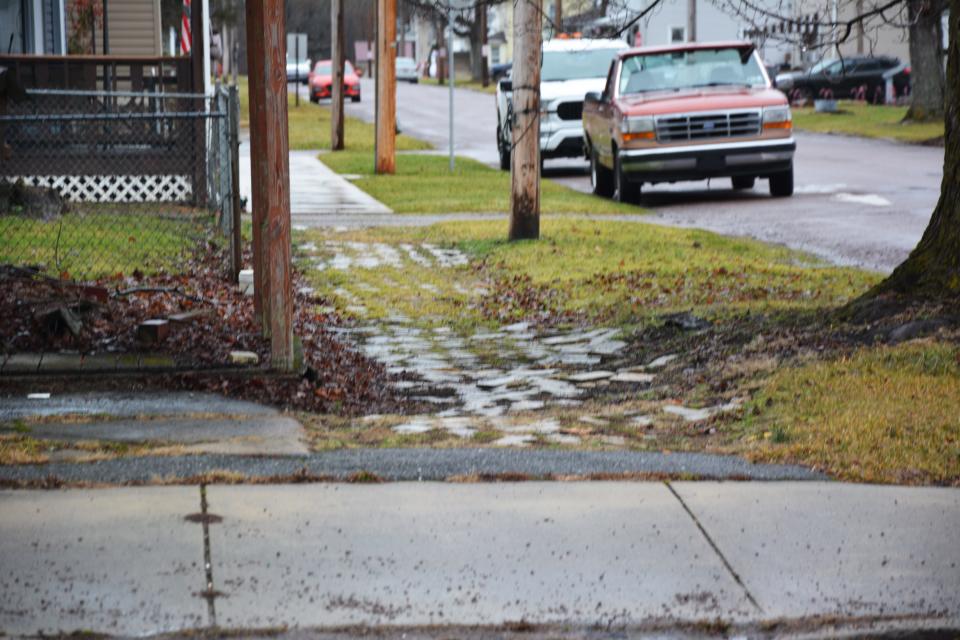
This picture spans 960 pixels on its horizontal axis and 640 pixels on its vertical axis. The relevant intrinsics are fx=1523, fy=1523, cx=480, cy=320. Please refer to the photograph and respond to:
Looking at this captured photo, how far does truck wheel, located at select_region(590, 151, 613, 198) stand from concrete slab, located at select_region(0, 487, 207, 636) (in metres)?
16.5

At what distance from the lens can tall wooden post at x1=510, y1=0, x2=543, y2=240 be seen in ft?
47.4

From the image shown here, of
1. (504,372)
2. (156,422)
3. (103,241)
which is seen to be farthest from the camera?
(103,241)

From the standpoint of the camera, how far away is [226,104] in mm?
11695

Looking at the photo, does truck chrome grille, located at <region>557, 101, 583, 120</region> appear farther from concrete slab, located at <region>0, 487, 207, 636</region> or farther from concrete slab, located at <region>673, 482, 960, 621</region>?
concrete slab, located at <region>0, 487, 207, 636</region>

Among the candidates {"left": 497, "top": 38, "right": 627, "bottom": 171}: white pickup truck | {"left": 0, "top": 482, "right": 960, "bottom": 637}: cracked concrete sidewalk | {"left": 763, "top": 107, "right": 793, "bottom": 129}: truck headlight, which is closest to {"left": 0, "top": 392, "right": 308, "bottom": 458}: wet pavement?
{"left": 0, "top": 482, "right": 960, "bottom": 637}: cracked concrete sidewalk

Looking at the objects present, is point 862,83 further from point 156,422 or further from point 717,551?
point 717,551

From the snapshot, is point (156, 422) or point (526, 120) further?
point (526, 120)

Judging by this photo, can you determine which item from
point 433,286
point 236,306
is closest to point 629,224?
point 433,286

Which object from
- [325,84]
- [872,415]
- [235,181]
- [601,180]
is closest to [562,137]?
[601,180]

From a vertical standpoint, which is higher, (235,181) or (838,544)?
(235,181)

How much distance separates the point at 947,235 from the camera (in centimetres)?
855

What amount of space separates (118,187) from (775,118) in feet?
27.6

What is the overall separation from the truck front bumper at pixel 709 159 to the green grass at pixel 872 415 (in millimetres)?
11756

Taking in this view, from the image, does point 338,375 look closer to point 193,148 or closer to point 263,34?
point 263,34
